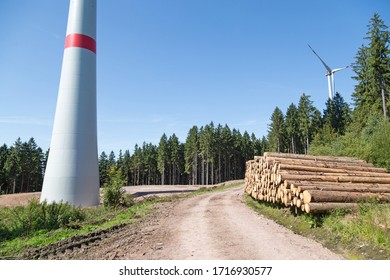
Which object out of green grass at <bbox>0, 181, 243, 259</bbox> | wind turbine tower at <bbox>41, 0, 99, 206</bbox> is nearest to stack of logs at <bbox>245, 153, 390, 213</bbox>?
green grass at <bbox>0, 181, 243, 259</bbox>

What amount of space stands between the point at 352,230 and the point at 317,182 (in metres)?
4.13

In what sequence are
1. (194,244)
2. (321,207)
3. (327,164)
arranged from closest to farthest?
(194,244) → (321,207) → (327,164)

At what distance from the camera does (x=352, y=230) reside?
299 inches

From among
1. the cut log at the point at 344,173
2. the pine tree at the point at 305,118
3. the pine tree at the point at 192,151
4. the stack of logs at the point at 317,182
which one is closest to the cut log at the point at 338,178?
the stack of logs at the point at 317,182

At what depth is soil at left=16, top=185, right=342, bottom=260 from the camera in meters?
6.66

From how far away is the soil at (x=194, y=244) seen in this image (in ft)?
21.8

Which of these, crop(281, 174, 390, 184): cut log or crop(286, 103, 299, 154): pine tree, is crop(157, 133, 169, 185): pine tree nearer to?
crop(286, 103, 299, 154): pine tree

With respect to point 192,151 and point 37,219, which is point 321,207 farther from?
point 192,151

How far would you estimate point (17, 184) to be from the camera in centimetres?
6869

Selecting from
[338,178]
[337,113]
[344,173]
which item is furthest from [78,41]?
[337,113]

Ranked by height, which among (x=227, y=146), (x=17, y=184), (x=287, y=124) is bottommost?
(x=17, y=184)
